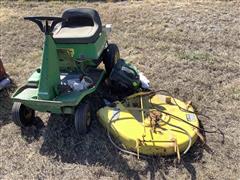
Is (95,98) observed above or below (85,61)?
below

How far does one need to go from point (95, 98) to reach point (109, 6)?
295 centimetres

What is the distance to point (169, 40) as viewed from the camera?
6.45 m

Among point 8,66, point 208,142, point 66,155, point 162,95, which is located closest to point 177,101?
point 162,95

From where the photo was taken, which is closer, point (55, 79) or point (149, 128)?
point (149, 128)

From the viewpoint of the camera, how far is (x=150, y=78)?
5.54 metres

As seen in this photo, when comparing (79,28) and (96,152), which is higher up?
(79,28)

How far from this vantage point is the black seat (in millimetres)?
4660

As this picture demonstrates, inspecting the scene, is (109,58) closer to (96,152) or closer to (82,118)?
(82,118)

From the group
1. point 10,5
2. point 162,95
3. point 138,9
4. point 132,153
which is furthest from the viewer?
point 10,5

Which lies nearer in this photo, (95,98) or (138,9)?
(95,98)

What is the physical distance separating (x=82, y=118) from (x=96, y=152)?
0.36 meters

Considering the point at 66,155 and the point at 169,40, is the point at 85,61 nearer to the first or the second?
the point at 66,155

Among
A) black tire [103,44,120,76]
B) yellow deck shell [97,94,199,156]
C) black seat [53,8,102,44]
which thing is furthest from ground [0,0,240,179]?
black seat [53,8,102,44]

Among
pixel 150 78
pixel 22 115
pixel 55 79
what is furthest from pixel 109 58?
pixel 22 115
